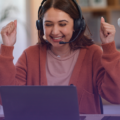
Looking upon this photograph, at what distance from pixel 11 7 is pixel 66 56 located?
1655 millimetres

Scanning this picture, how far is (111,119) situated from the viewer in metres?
0.68

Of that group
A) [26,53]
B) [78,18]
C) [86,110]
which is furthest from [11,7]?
[86,110]

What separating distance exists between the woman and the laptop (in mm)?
364

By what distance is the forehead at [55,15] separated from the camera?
0.98 metres

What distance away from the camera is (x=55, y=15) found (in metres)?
0.98

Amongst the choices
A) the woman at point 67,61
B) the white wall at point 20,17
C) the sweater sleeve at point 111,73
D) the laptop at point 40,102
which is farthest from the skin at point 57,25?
the white wall at point 20,17

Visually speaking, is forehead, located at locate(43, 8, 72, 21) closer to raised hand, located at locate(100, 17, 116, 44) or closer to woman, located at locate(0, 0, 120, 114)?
woman, located at locate(0, 0, 120, 114)

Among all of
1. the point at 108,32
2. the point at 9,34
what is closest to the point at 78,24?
the point at 108,32

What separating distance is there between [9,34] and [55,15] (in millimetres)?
294

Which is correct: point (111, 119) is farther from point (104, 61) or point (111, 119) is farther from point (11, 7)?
point (11, 7)

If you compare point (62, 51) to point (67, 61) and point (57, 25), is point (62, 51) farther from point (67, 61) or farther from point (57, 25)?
point (57, 25)

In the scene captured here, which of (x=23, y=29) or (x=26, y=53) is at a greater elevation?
(x=23, y=29)

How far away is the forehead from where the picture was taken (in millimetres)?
979

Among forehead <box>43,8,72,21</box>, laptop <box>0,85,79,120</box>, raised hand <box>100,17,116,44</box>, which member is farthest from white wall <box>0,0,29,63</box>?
laptop <box>0,85,79,120</box>
